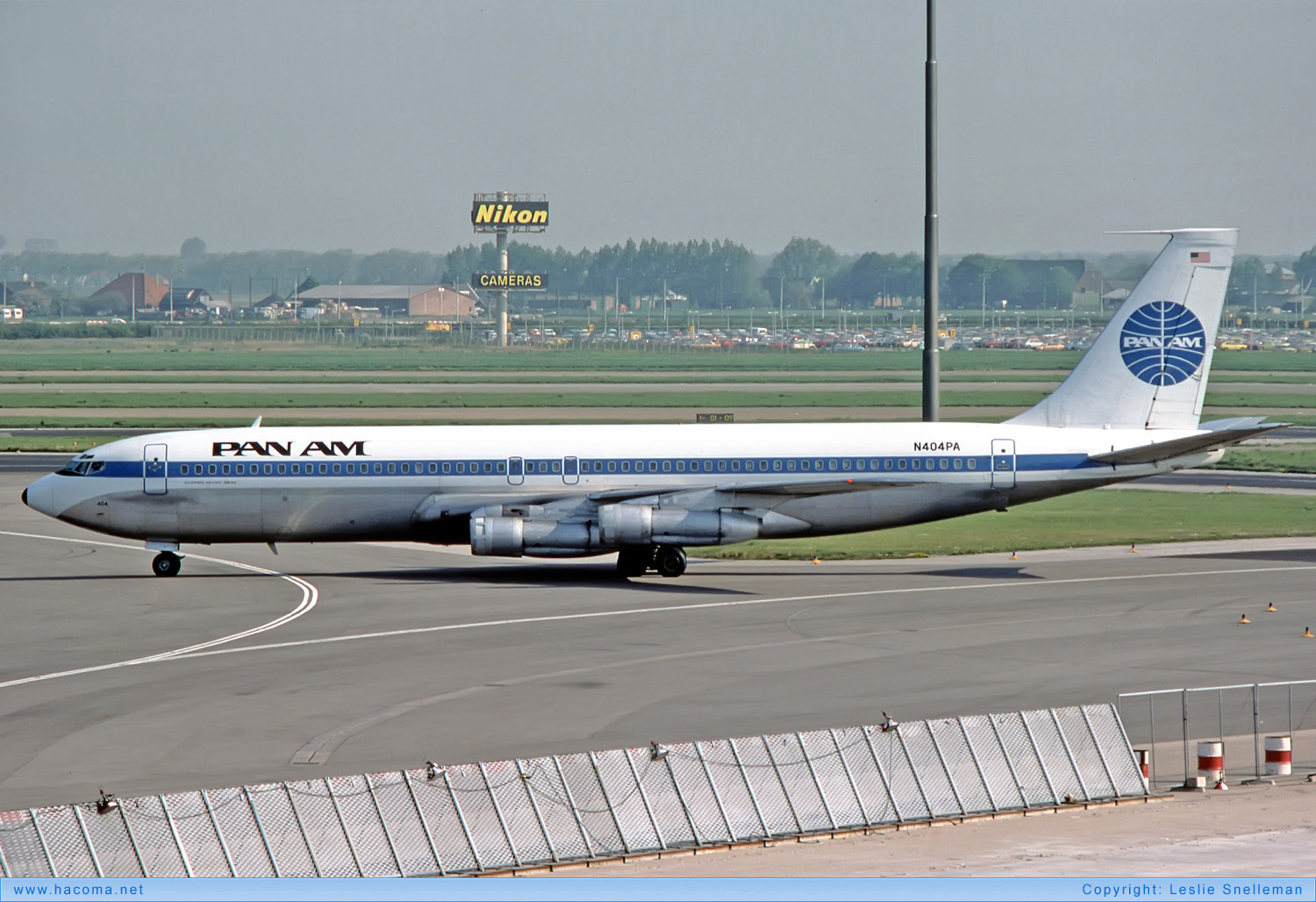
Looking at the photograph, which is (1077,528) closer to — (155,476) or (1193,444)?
(1193,444)

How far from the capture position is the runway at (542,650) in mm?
25547

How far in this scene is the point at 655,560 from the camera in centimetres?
4478

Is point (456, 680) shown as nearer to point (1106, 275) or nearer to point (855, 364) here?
point (1106, 275)

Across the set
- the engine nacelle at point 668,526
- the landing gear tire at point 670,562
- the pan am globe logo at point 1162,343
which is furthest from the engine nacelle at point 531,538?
the pan am globe logo at point 1162,343

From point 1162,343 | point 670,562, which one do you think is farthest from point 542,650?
point 1162,343

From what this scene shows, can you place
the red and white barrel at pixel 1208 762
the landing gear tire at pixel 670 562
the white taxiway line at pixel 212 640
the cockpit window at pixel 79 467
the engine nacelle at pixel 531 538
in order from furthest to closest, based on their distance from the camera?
the cockpit window at pixel 79 467 < the landing gear tire at pixel 670 562 < the engine nacelle at pixel 531 538 < the white taxiway line at pixel 212 640 < the red and white barrel at pixel 1208 762

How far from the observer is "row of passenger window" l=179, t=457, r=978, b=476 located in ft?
144

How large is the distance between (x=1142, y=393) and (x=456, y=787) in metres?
32.0

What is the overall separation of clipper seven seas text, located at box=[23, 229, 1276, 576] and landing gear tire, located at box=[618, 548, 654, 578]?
0.07 meters

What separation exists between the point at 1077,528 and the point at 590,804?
130 ft

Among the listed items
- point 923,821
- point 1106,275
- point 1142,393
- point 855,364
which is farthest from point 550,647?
point 855,364

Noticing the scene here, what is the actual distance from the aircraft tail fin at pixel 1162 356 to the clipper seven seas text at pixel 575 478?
0.90 metres

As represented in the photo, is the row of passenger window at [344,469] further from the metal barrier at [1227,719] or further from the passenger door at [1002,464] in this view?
the metal barrier at [1227,719]

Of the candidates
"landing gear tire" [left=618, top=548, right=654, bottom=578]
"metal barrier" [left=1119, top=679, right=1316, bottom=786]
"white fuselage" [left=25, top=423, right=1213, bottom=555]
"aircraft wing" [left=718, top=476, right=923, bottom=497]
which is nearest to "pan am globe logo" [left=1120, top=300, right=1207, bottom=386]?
"white fuselage" [left=25, top=423, right=1213, bottom=555]
